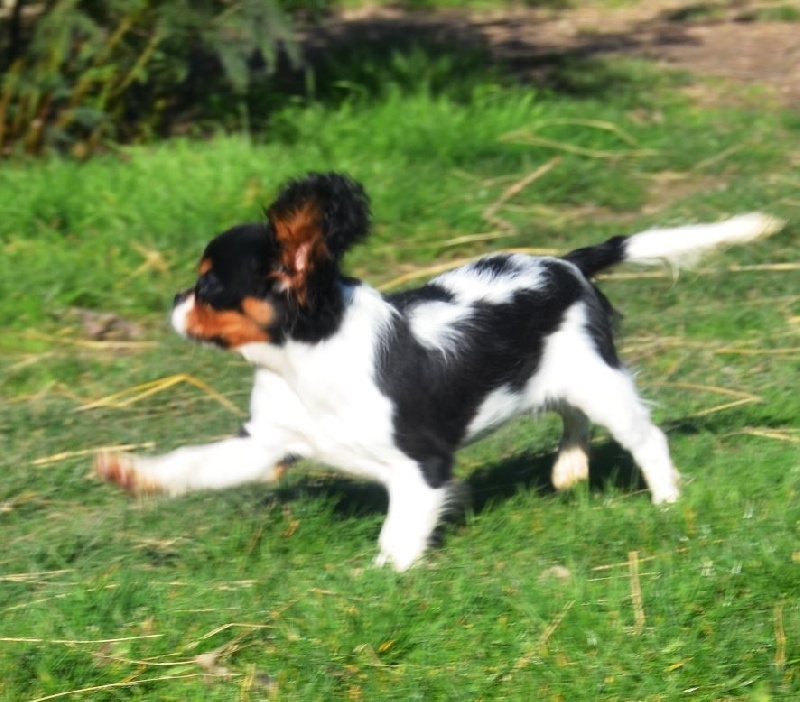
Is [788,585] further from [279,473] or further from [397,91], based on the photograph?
[397,91]

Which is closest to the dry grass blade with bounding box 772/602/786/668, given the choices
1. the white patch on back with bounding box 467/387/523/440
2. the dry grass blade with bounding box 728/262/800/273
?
the white patch on back with bounding box 467/387/523/440

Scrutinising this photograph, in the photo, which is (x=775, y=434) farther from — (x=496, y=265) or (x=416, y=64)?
(x=416, y=64)

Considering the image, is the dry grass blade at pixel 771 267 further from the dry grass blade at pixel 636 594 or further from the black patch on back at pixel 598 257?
the dry grass blade at pixel 636 594

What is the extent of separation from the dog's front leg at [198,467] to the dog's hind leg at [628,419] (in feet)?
3.65

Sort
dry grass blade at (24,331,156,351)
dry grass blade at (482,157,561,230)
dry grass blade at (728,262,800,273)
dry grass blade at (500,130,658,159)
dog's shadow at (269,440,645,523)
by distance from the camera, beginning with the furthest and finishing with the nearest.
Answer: dry grass blade at (500,130,658,159)
dry grass blade at (482,157,561,230)
dry grass blade at (728,262,800,273)
dry grass blade at (24,331,156,351)
dog's shadow at (269,440,645,523)

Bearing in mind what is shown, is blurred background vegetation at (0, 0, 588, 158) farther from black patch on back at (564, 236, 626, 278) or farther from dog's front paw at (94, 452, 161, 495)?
dog's front paw at (94, 452, 161, 495)

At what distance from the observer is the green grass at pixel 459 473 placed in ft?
12.7

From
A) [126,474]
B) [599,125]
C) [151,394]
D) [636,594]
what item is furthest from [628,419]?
[599,125]

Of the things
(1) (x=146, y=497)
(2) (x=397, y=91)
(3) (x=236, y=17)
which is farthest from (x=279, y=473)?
(2) (x=397, y=91)

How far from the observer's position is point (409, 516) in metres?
4.54

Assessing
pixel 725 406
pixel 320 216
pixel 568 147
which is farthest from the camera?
pixel 568 147

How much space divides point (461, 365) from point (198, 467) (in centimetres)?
95

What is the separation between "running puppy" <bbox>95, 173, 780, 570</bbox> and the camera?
14.6 ft

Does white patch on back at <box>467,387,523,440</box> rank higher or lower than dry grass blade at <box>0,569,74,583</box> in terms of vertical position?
higher
